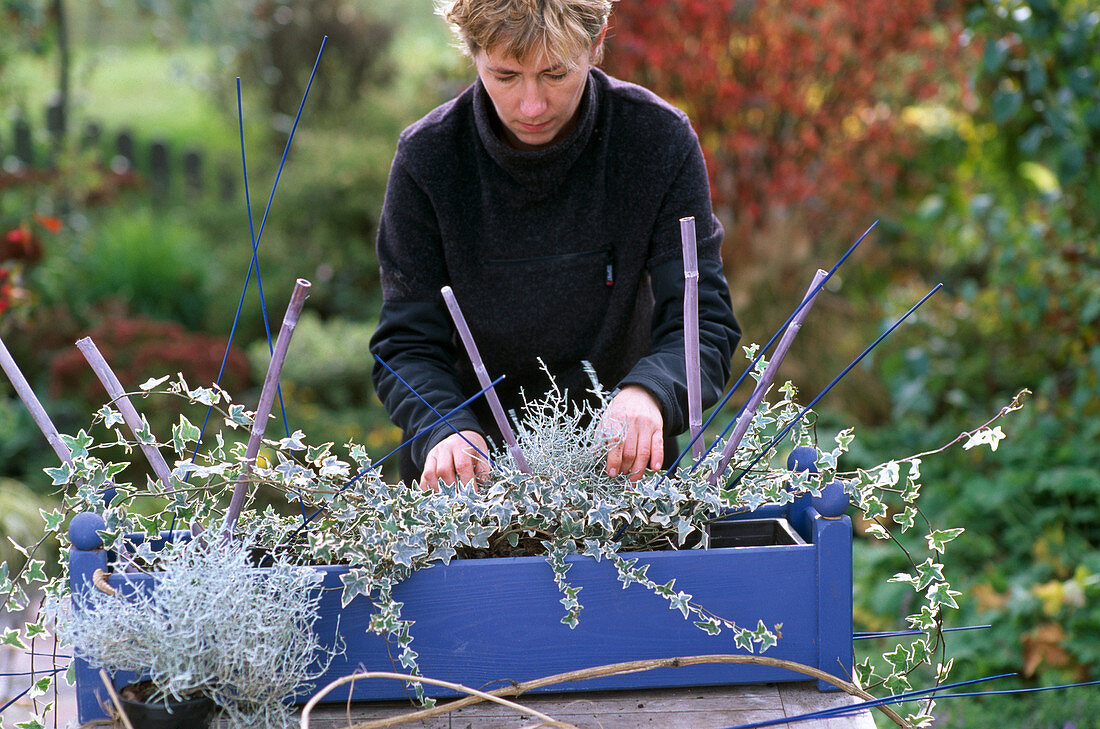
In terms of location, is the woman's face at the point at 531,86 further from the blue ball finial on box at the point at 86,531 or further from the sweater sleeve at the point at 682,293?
the blue ball finial on box at the point at 86,531

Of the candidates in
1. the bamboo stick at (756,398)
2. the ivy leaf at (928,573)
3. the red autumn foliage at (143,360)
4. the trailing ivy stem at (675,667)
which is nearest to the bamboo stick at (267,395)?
the trailing ivy stem at (675,667)

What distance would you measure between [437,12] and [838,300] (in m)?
3.29

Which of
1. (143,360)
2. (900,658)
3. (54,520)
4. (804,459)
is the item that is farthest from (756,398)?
(143,360)

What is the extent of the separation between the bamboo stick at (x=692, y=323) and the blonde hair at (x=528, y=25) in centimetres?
44

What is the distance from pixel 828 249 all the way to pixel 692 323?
3702 millimetres

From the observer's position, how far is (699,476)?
3.97 ft

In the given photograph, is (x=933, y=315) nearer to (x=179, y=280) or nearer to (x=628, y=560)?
(x=628, y=560)

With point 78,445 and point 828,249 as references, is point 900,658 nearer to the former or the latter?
point 78,445

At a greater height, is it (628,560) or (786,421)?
(786,421)

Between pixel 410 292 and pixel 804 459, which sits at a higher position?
pixel 410 292

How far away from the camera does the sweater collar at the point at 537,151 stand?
1684 mm

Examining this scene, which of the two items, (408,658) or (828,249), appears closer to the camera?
(408,658)

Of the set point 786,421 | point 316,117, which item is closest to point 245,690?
point 786,421

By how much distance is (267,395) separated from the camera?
3.67ft
